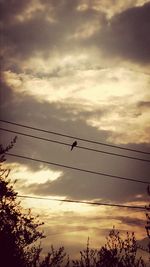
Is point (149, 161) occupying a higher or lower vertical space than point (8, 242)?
higher

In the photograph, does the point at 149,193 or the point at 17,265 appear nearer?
the point at 17,265

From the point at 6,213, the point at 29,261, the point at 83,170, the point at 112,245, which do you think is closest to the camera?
the point at 83,170

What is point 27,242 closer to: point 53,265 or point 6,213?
point 6,213

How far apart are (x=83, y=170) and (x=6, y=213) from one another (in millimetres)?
5508

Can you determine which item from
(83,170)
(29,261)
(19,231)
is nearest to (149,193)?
(29,261)

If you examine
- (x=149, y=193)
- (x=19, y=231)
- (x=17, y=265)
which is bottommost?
(x=17, y=265)

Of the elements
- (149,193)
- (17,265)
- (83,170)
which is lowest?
(17,265)

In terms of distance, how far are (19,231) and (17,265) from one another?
2.52 meters

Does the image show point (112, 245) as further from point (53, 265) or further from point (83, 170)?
point (83, 170)

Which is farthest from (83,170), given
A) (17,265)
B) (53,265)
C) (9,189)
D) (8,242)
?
(53,265)

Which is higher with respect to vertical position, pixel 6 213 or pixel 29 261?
pixel 6 213

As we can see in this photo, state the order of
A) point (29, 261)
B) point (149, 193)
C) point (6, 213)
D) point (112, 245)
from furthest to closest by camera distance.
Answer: point (112, 245) → point (149, 193) → point (29, 261) → point (6, 213)

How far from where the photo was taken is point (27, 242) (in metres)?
22.4

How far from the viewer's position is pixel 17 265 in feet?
73.3
